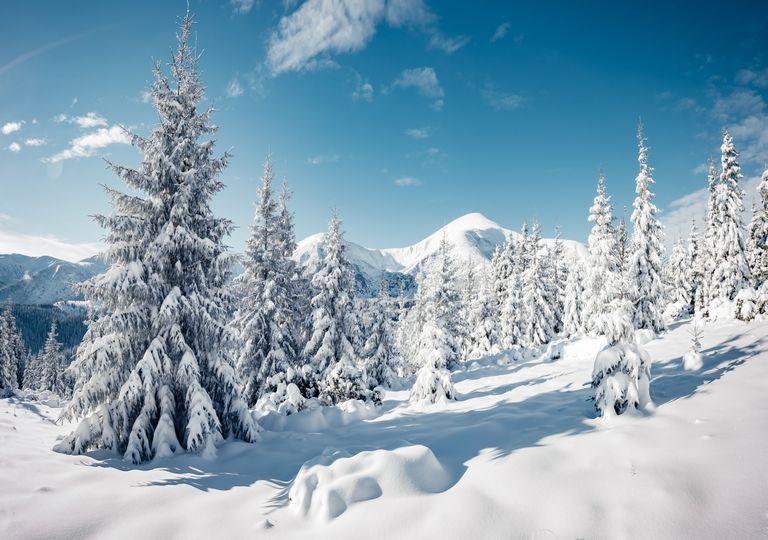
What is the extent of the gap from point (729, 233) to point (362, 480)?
36.5m

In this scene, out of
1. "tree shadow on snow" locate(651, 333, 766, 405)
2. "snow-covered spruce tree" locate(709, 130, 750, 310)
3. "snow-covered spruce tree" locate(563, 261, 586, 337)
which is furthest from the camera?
"snow-covered spruce tree" locate(563, 261, 586, 337)

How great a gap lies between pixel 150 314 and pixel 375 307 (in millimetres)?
20898

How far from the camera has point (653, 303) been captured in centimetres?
2808

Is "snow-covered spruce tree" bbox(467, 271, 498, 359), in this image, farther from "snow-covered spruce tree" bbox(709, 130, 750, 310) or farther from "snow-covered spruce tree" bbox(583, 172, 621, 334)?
"snow-covered spruce tree" bbox(709, 130, 750, 310)

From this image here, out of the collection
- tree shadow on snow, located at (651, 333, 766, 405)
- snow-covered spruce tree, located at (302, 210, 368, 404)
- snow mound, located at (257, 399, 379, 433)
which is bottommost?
snow mound, located at (257, 399, 379, 433)

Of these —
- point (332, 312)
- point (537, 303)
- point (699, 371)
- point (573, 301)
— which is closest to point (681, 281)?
point (573, 301)

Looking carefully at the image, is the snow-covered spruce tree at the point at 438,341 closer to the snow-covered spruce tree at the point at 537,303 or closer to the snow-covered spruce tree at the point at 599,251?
the snow-covered spruce tree at the point at 599,251

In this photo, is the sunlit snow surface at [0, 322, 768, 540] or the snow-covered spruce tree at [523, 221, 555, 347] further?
the snow-covered spruce tree at [523, 221, 555, 347]

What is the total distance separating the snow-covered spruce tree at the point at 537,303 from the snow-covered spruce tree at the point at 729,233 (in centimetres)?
1389

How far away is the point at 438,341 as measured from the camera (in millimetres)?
22125

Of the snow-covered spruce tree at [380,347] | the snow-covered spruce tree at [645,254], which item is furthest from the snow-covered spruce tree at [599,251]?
the snow-covered spruce tree at [380,347]

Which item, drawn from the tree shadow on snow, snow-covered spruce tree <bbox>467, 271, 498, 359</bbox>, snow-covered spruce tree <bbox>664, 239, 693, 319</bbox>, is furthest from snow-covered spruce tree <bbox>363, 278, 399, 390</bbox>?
snow-covered spruce tree <bbox>664, 239, 693, 319</bbox>

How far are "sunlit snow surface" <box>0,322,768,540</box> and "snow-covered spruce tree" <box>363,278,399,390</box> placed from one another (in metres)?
19.9

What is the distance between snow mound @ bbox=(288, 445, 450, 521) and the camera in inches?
233
